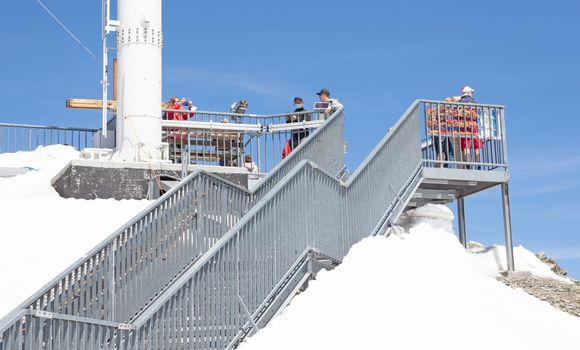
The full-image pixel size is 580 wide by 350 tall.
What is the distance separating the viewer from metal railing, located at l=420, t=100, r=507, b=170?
60.0 feet

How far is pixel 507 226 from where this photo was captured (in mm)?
18797

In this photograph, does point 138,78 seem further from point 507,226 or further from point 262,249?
point 262,249

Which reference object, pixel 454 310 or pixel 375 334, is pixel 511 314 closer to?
pixel 454 310

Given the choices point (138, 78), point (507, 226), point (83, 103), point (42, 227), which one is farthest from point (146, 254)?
point (83, 103)

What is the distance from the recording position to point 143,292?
11961 mm

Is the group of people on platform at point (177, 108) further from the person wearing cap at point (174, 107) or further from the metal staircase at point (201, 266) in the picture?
the metal staircase at point (201, 266)

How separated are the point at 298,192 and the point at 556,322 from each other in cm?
419

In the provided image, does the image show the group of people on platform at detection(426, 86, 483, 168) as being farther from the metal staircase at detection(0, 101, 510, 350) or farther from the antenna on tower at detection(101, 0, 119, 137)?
the antenna on tower at detection(101, 0, 119, 137)

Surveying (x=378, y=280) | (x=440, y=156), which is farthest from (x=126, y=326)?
(x=440, y=156)

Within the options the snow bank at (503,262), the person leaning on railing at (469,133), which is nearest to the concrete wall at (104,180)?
the person leaning on railing at (469,133)

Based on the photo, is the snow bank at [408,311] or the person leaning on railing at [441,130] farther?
the person leaning on railing at [441,130]

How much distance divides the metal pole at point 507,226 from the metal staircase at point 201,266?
15.0ft

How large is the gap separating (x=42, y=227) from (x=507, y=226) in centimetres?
859

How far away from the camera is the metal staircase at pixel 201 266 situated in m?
9.85
